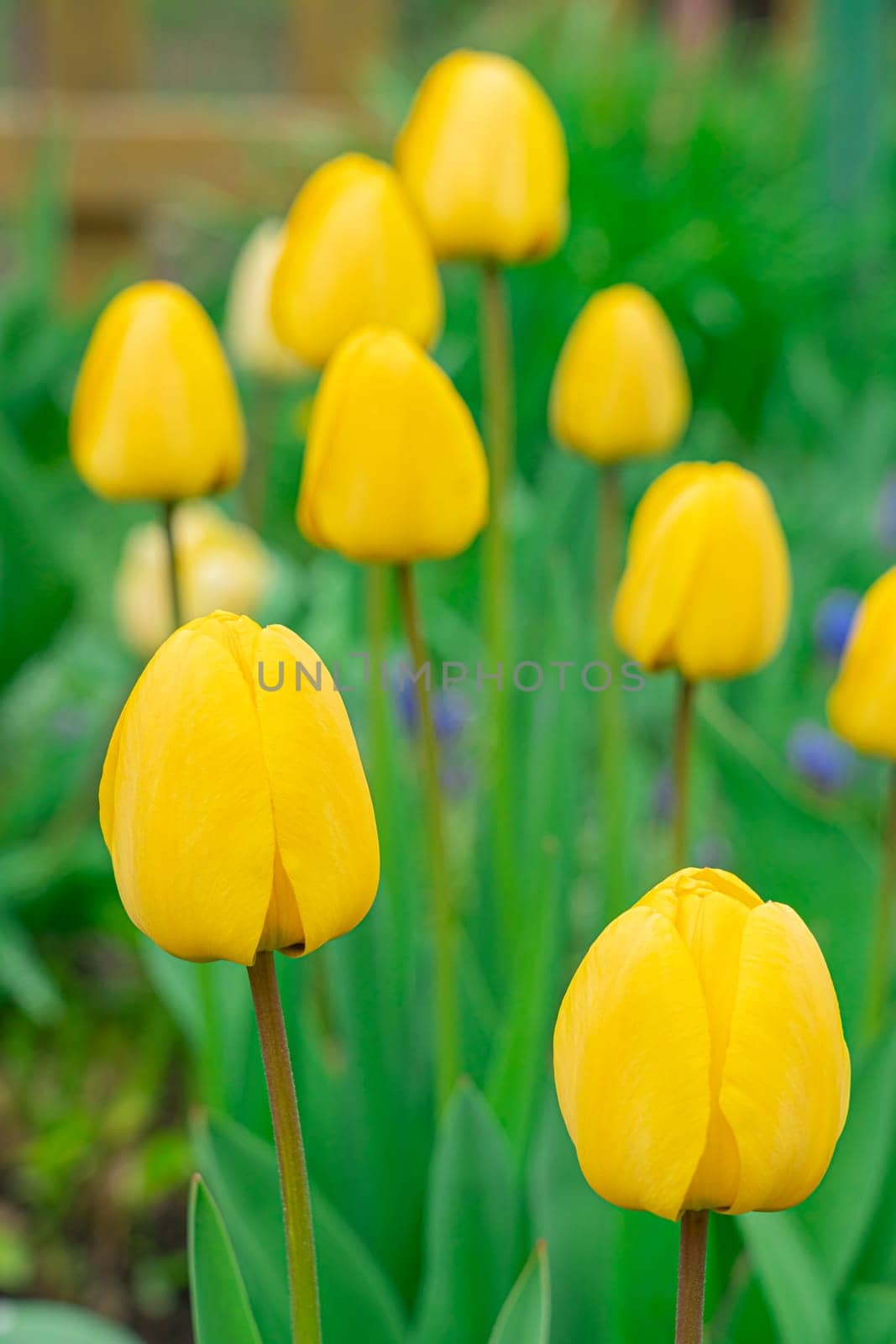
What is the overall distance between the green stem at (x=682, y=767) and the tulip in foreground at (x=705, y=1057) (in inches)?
11.0

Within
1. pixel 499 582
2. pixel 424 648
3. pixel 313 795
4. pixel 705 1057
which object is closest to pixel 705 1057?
pixel 705 1057

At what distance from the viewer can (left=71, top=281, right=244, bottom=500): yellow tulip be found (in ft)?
2.19

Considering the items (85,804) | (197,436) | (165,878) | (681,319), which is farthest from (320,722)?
(681,319)

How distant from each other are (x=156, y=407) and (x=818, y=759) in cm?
77

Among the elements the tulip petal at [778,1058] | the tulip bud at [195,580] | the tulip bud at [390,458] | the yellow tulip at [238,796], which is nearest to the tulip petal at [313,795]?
the yellow tulip at [238,796]

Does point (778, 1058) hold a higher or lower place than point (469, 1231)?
higher

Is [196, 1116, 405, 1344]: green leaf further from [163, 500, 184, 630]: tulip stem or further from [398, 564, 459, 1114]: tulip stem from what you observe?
[163, 500, 184, 630]: tulip stem

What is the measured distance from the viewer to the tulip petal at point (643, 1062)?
0.35 meters

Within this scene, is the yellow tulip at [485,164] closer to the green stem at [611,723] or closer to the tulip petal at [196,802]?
the green stem at [611,723]

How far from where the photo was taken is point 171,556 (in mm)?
709

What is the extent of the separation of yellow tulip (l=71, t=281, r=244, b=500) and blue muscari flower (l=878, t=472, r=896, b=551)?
96cm

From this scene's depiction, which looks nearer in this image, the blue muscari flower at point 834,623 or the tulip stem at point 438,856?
the tulip stem at point 438,856

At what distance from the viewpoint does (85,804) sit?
1382 mm

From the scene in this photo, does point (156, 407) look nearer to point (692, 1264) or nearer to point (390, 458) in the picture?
point (390, 458)
